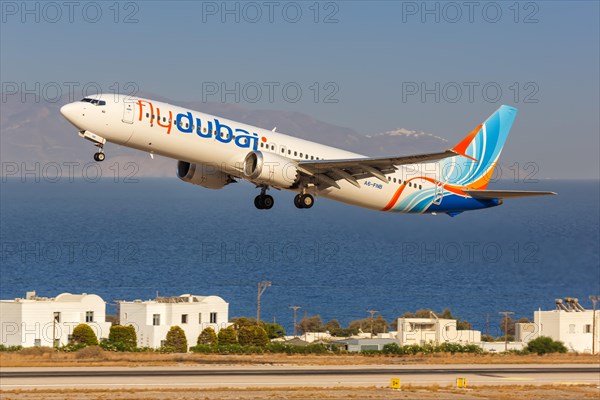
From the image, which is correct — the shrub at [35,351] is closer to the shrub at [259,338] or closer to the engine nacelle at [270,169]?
the shrub at [259,338]

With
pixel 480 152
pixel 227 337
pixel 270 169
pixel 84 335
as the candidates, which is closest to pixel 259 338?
pixel 227 337

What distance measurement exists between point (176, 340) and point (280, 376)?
1298 inches

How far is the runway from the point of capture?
57.2 meters

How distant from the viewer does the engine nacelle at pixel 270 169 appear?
5131 cm

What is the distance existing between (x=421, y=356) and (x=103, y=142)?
140 feet

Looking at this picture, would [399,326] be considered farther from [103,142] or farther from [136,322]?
[103,142]

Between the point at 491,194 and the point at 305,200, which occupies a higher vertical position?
the point at 491,194

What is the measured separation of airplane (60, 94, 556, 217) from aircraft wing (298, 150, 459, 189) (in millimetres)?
52

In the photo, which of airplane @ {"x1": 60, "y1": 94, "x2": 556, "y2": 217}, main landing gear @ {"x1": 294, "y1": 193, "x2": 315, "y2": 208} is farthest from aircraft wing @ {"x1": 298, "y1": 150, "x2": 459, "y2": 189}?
main landing gear @ {"x1": 294, "y1": 193, "x2": 315, "y2": 208}

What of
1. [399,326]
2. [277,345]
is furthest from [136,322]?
[399,326]

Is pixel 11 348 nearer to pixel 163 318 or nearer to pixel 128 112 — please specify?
pixel 163 318

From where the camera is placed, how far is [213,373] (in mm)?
63406

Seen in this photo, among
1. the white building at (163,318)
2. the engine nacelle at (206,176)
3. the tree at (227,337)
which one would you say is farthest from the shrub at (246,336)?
the engine nacelle at (206,176)

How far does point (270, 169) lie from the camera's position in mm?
51750
